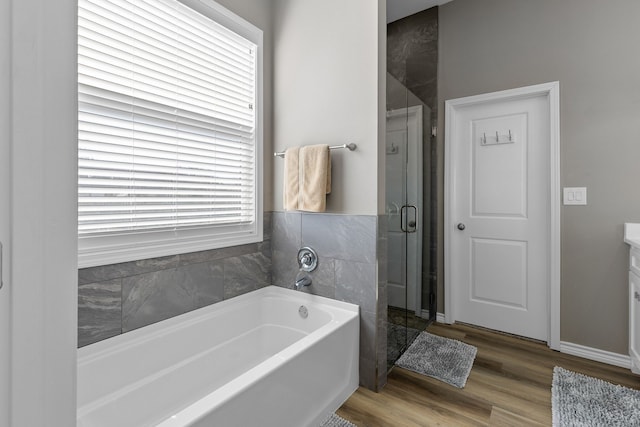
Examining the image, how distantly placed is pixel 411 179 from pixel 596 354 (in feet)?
5.84

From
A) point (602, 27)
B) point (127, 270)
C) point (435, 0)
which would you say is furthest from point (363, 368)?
point (435, 0)

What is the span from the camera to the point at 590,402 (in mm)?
1829

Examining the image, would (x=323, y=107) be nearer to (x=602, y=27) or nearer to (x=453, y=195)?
(x=453, y=195)

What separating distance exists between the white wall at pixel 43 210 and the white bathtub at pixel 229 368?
637mm

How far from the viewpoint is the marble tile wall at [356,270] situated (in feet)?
6.32

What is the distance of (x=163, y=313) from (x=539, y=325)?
9.01 feet

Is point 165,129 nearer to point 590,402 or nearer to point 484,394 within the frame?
point 484,394

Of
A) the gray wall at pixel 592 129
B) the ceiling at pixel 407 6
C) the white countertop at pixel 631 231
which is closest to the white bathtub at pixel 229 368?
the gray wall at pixel 592 129

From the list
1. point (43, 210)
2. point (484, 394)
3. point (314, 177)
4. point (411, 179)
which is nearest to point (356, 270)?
point (314, 177)

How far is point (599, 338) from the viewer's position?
2.33 meters

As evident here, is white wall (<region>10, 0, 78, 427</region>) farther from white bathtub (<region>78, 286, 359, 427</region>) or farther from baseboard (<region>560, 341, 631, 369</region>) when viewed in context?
baseboard (<region>560, 341, 631, 369</region>)

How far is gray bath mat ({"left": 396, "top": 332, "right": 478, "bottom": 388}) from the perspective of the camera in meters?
2.12

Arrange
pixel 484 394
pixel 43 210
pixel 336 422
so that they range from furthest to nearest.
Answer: pixel 484 394 < pixel 336 422 < pixel 43 210

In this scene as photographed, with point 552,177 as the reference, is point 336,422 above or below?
below
